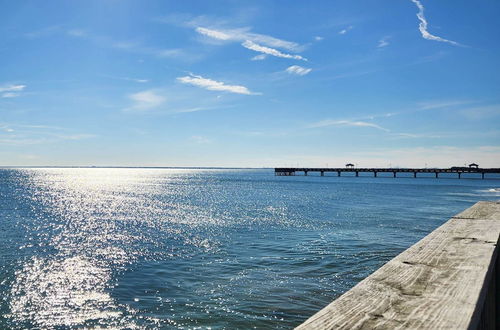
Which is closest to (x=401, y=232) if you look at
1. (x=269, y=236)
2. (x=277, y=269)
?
(x=269, y=236)

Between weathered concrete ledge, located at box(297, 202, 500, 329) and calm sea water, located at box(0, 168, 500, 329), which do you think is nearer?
weathered concrete ledge, located at box(297, 202, 500, 329)

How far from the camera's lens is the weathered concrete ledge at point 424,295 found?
158cm

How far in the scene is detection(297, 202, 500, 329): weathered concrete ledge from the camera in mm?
1579

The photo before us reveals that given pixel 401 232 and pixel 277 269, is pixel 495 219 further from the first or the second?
pixel 401 232

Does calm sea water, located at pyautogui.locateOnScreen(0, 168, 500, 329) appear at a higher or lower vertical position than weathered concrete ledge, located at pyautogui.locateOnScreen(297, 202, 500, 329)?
lower

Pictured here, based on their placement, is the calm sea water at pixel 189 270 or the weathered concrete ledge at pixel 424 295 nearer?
the weathered concrete ledge at pixel 424 295

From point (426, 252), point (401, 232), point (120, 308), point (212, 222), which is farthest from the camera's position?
point (212, 222)

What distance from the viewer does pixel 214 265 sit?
15.5 meters

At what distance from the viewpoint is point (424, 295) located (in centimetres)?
187

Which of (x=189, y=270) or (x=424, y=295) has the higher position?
(x=424, y=295)

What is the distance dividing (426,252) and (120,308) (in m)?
10.3

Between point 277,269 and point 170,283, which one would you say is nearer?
point 170,283

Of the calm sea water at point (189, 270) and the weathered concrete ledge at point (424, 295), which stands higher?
the weathered concrete ledge at point (424, 295)

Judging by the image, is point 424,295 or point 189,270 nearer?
point 424,295
